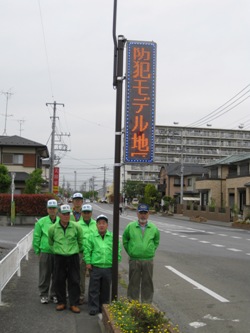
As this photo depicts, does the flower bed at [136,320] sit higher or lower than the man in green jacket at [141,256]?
lower

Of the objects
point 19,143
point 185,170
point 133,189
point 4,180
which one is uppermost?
point 19,143

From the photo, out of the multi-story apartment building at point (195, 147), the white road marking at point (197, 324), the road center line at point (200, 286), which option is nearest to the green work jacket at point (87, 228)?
the white road marking at point (197, 324)

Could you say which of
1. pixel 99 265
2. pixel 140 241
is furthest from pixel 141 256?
pixel 99 265

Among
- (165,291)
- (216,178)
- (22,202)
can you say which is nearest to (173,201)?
(216,178)

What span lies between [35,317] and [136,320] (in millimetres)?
2115

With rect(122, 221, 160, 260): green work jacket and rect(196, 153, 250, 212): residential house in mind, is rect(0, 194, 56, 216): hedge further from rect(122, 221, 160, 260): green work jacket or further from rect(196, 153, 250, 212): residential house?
rect(122, 221, 160, 260): green work jacket

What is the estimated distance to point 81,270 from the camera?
7086 mm

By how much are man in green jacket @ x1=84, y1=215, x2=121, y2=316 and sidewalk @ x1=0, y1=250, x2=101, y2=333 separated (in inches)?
10.8

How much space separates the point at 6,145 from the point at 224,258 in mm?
30807

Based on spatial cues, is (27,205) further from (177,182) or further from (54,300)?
(177,182)

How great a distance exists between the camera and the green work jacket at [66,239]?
20.7ft

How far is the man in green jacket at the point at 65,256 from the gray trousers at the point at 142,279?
85cm

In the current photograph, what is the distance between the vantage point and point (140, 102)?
6.14 metres

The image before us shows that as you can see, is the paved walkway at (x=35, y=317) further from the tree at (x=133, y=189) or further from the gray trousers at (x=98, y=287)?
the tree at (x=133, y=189)
